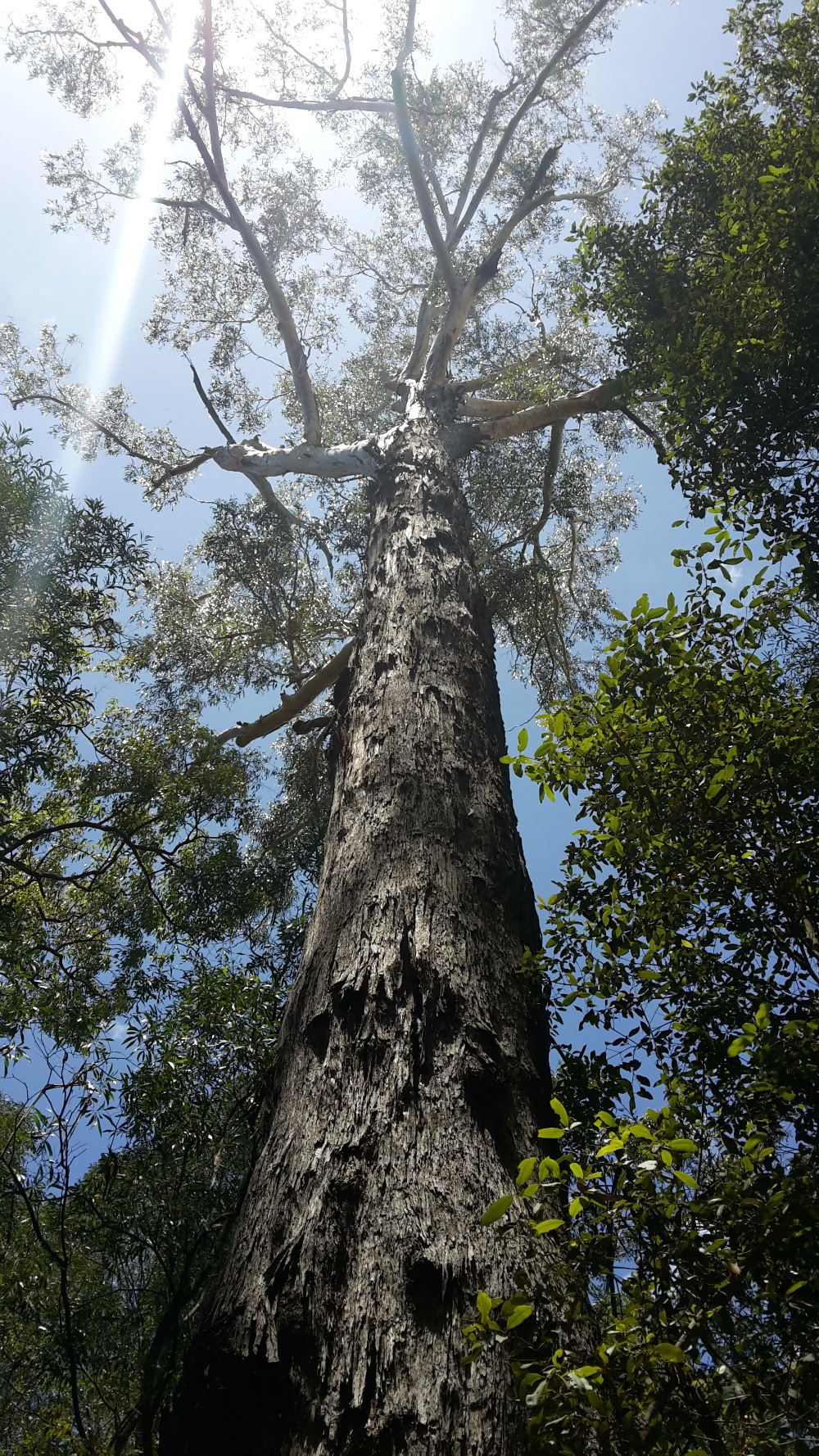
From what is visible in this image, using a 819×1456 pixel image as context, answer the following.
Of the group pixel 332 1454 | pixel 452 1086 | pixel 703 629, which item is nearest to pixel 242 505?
pixel 703 629

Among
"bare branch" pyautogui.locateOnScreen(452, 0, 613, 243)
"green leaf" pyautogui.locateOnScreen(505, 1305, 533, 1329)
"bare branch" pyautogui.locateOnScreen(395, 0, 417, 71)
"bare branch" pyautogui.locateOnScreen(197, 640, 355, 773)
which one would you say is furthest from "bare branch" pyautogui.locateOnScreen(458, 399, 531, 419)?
"green leaf" pyautogui.locateOnScreen(505, 1305, 533, 1329)

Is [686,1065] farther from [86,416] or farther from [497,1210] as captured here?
[86,416]

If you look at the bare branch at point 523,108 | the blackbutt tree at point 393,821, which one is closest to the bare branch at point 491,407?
the blackbutt tree at point 393,821

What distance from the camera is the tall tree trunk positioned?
1261 mm

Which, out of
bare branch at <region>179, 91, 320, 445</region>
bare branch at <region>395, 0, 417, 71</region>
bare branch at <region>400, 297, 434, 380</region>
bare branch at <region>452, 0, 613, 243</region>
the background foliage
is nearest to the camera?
the background foliage

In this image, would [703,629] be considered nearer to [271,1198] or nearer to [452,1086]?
[452,1086]

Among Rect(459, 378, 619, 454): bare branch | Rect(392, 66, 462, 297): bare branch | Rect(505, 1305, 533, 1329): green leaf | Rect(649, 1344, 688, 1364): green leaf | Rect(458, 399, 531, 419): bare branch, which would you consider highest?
Rect(392, 66, 462, 297): bare branch

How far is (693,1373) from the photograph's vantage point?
1.13 metres

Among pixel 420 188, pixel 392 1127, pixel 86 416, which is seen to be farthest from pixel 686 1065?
pixel 86 416

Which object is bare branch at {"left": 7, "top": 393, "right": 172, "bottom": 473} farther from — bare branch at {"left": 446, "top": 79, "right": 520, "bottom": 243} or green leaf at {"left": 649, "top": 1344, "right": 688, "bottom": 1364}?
green leaf at {"left": 649, "top": 1344, "right": 688, "bottom": 1364}

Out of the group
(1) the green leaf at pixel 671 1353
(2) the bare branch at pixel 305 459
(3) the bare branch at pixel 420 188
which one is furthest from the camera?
(3) the bare branch at pixel 420 188

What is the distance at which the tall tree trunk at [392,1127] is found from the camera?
1.26 metres

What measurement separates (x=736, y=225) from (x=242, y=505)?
6775mm

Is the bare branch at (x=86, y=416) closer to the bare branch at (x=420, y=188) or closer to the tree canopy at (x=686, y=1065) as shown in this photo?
the bare branch at (x=420, y=188)
